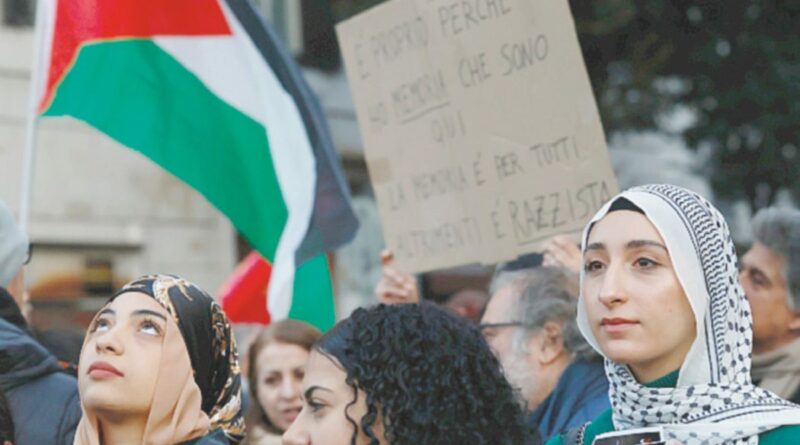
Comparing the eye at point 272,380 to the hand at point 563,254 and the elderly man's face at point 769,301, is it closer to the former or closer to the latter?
the hand at point 563,254

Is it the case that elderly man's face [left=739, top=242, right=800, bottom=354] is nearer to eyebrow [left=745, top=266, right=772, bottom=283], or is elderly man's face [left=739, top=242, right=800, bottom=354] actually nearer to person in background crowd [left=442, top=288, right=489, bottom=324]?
eyebrow [left=745, top=266, right=772, bottom=283]

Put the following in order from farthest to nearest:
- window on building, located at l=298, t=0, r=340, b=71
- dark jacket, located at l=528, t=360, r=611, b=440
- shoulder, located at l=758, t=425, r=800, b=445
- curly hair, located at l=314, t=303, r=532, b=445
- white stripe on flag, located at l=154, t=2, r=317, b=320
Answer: window on building, located at l=298, t=0, r=340, b=71, white stripe on flag, located at l=154, t=2, r=317, b=320, dark jacket, located at l=528, t=360, r=611, b=440, curly hair, located at l=314, t=303, r=532, b=445, shoulder, located at l=758, t=425, r=800, b=445

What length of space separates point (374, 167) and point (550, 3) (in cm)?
107

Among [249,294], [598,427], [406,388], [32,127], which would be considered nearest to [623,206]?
[598,427]

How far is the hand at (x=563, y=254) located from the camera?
465 cm

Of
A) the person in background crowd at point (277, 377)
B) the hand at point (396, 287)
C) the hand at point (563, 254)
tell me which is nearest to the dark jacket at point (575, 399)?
the hand at point (563, 254)

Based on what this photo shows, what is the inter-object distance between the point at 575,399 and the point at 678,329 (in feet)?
3.63

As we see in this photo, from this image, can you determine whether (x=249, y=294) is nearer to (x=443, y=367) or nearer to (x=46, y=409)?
(x=46, y=409)

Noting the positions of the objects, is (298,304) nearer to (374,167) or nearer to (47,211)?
(374,167)

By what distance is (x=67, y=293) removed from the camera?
13.1 m

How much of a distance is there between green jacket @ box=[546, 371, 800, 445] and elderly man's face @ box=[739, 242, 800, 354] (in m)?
1.72

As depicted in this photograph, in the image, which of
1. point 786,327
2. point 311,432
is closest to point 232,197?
point 786,327

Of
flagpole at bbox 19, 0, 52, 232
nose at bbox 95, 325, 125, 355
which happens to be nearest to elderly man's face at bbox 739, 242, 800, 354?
nose at bbox 95, 325, 125, 355

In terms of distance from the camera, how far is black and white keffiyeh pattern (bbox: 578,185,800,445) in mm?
2992
